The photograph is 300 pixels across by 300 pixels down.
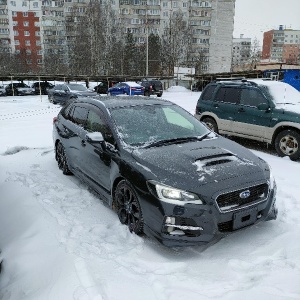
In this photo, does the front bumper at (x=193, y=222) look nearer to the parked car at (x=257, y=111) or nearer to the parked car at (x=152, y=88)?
the parked car at (x=257, y=111)

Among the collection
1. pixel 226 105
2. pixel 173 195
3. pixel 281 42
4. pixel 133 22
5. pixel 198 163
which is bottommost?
pixel 173 195

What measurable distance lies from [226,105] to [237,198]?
543cm

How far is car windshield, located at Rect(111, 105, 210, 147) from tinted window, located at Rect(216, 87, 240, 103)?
349cm

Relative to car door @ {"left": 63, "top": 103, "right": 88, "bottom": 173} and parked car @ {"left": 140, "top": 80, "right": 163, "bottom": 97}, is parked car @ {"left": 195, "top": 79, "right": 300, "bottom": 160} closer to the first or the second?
car door @ {"left": 63, "top": 103, "right": 88, "bottom": 173}

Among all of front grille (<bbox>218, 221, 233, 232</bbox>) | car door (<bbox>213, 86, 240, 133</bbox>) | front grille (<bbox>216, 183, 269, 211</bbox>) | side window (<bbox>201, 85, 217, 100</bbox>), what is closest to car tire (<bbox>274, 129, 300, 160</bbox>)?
car door (<bbox>213, 86, 240, 133</bbox>)

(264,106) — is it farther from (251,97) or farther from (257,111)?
(251,97)

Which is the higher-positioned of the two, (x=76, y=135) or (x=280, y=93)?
(x=280, y=93)

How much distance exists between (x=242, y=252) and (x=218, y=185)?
32.8 inches

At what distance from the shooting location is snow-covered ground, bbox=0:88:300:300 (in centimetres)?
275

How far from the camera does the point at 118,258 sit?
3227 millimetres

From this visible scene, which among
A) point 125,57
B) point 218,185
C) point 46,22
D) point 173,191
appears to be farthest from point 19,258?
point 46,22

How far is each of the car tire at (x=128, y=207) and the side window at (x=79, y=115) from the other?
172 centimetres

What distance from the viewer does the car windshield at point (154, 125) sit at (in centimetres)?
409

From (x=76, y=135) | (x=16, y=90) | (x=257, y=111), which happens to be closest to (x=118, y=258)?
(x=76, y=135)
